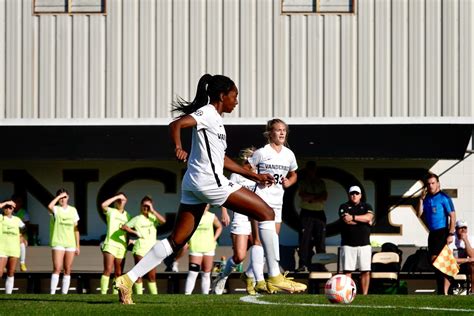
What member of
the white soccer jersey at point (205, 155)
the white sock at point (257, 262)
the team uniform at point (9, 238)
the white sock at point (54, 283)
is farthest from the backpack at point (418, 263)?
the white soccer jersey at point (205, 155)

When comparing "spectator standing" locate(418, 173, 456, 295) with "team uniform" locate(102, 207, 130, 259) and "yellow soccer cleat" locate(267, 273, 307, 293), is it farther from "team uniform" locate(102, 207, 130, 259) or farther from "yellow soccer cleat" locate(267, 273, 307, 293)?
"yellow soccer cleat" locate(267, 273, 307, 293)

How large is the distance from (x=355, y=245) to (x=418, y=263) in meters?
2.70

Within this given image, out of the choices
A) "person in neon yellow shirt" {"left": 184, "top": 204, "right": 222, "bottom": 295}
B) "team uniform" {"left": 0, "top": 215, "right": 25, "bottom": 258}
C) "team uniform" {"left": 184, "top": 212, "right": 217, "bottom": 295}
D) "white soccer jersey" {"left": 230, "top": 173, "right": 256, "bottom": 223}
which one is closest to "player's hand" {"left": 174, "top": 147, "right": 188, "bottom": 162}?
"white soccer jersey" {"left": 230, "top": 173, "right": 256, "bottom": 223}

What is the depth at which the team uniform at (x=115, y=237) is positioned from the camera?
21.5 m

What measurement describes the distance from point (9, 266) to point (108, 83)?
4324mm

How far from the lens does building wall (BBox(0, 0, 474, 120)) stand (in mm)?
24125

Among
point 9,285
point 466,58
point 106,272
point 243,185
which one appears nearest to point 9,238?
point 9,285

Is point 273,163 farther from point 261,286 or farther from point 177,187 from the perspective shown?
point 177,187

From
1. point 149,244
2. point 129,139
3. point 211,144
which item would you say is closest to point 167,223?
point 129,139

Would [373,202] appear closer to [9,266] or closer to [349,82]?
[349,82]

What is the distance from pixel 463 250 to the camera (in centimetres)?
2098

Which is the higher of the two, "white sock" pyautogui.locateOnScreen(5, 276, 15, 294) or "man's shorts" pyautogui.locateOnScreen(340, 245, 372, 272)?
"man's shorts" pyautogui.locateOnScreen(340, 245, 372, 272)

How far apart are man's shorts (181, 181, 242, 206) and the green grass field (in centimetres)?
90

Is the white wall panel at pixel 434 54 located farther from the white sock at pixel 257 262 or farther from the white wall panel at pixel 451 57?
the white sock at pixel 257 262
